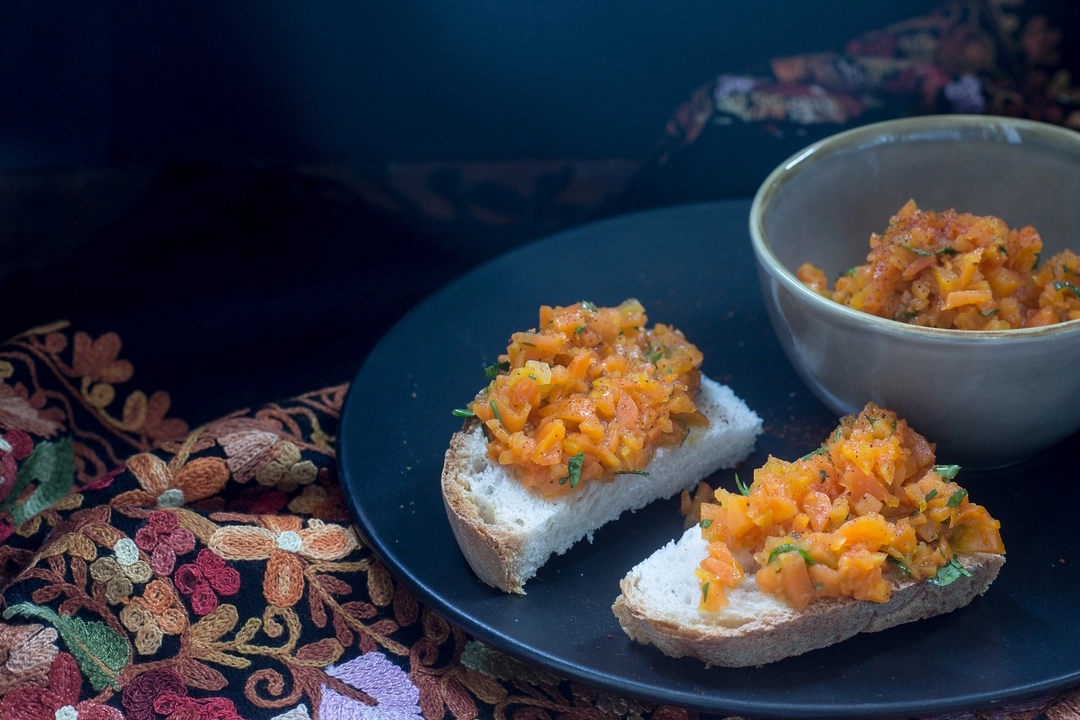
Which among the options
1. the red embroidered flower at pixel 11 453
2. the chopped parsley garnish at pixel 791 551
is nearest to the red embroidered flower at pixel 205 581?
the red embroidered flower at pixel 11 453

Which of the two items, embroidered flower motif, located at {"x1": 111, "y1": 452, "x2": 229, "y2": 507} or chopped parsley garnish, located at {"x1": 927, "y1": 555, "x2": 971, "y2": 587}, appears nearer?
chopped parsley garnish, located at {"x1": 927, "y1": 555, "x2": 971, "y2": 587}

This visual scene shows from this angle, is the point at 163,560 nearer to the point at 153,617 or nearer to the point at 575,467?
the point at 153,617

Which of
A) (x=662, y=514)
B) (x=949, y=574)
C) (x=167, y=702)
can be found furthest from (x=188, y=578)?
(x=949, y=574)

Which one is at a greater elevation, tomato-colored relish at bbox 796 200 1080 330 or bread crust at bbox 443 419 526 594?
tomato-colored relish at bbox 796 200 1080 330

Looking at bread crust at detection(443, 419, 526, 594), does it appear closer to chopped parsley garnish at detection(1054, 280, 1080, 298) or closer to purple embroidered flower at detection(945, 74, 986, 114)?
chopped parsley garnish at detection(1054, 280, 1080, 298)

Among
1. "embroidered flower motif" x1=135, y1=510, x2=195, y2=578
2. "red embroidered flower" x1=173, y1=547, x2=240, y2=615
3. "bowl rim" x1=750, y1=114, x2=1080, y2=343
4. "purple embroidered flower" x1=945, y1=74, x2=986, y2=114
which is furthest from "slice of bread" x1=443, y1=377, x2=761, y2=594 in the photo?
"purple embroidered flower" x1=945, y1=74, x2=986, y2=114

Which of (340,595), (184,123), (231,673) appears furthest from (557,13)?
(231,673)
